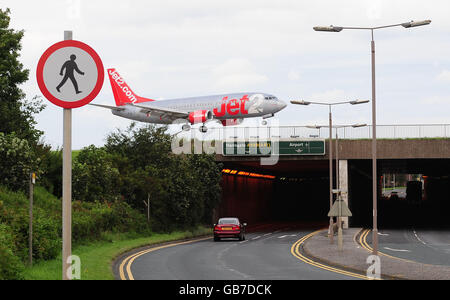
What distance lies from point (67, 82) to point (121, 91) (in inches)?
2619

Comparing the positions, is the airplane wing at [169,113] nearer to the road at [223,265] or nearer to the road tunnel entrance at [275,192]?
the road tunnel entrance at [275,192]

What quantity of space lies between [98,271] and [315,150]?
1441 inches

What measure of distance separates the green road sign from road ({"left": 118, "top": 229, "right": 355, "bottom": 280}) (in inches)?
865

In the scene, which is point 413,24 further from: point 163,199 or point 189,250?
point 163,199

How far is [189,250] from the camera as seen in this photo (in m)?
32.4

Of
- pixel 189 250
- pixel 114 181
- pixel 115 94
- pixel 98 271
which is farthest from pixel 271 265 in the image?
pixel 115 94

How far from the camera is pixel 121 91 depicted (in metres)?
73.1

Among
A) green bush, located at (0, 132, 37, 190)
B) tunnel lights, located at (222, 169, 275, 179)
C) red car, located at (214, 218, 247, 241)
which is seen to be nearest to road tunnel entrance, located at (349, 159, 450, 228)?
tunnel lights, located at (222, 169, 275, 179)

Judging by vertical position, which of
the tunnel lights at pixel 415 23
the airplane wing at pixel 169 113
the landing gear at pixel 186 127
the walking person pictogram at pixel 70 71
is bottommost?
the walking person pictogram at pixel 70 71

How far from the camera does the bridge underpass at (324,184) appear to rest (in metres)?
53.7

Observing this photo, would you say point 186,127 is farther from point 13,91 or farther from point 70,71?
point 70,71

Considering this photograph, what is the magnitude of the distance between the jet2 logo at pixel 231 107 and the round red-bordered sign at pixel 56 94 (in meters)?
44.0

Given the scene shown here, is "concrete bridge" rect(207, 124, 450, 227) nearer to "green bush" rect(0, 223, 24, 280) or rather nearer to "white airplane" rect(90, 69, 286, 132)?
"white airplane" rect(90, 69, 286, 132)

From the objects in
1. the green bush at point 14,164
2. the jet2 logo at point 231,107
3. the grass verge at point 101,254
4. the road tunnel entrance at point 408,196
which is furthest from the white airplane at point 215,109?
the green bush at point 14,164
